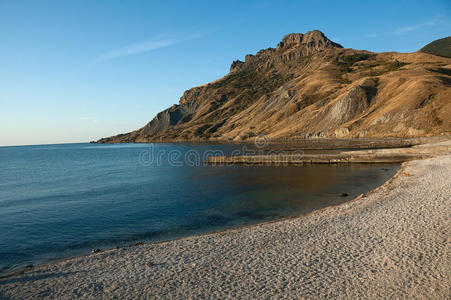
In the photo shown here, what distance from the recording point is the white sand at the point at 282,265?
9938 millimetres

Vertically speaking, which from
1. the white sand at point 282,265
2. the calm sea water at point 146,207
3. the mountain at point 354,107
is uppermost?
the mountain at point 354,107

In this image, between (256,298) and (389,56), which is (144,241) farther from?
(389,56)

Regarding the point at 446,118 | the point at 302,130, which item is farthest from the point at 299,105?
the point at 446,118

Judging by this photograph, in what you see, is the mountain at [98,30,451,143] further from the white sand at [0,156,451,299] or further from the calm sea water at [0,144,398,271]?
the white sand at [0,156,451,299]

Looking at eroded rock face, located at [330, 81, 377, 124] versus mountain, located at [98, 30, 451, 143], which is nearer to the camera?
mountain, located at [98, 30, 451, 143]

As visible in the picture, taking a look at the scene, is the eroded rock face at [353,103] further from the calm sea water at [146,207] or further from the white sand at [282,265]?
the white sand at [282,265]

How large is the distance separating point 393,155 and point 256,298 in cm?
4669

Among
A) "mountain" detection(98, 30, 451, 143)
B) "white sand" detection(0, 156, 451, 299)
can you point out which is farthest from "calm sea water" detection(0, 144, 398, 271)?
"mountain" detection(98, 30, 451, 143)

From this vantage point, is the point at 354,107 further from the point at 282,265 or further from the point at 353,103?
the point at 282,265

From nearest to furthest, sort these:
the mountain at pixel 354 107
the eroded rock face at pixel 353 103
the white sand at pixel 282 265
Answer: the white sand at pixel 282 265
the mountain at pixel 354 107
the eroded rock face at pixel 353 103

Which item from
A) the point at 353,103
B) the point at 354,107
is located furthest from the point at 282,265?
the point at 353,103

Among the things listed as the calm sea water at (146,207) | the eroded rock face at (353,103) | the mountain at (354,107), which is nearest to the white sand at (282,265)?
the calm sea water at (146,207)

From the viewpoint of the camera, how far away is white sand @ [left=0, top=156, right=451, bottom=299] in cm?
994

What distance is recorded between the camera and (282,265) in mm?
11734
